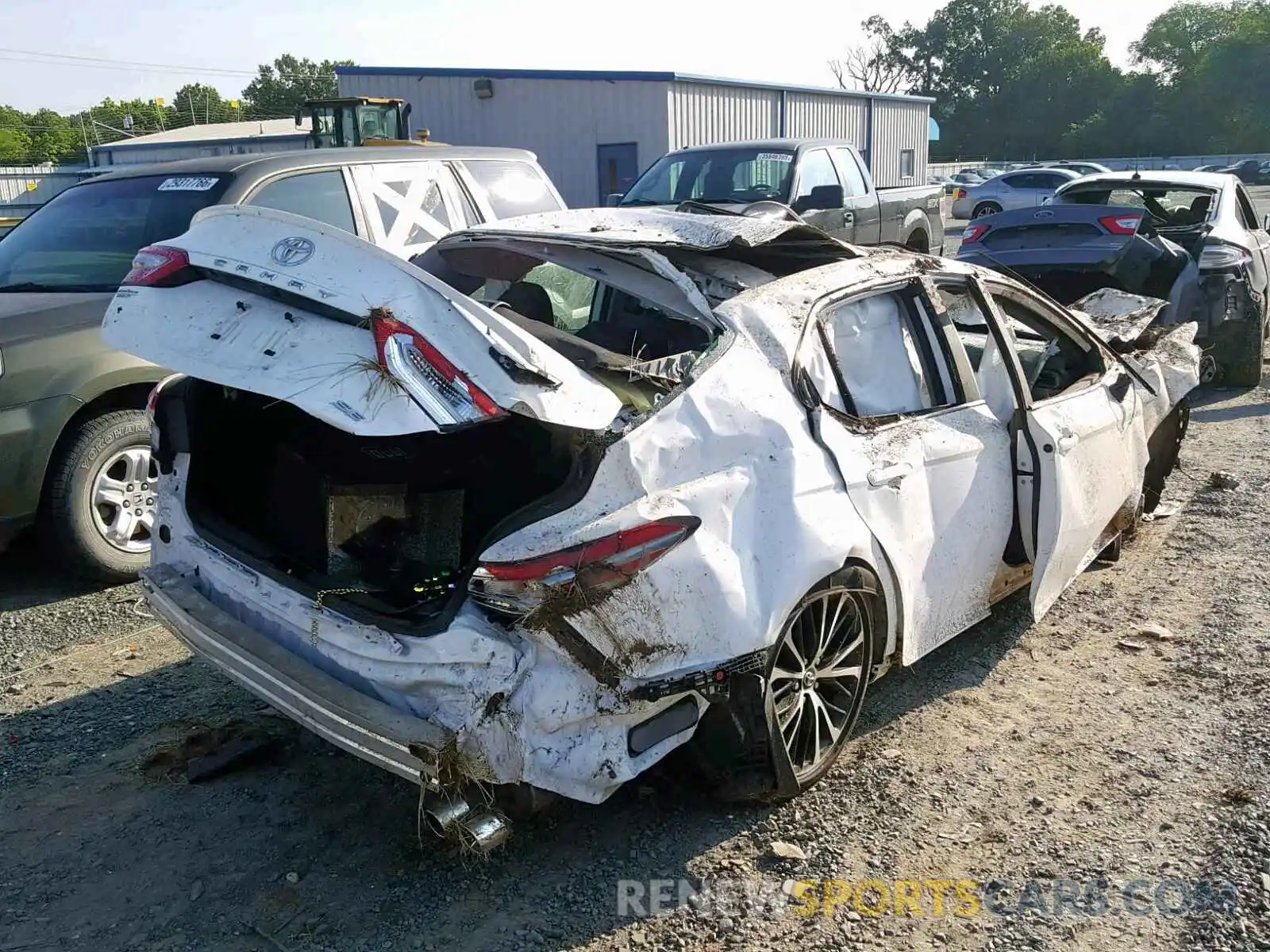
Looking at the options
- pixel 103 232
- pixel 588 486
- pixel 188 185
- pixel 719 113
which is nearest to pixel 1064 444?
pixel 588 486

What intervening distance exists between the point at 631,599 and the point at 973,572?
176 cm

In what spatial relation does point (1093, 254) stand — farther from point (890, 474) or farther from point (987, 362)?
point (890, 474)

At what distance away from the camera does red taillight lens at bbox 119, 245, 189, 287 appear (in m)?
3.41

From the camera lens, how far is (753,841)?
129 inches

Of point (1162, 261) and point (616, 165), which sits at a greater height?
point (616, 165)

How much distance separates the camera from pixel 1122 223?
8602mm

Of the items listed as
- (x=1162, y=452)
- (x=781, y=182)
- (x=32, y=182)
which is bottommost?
(x=1162, y=452)

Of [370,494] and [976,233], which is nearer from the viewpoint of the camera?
[370,494]

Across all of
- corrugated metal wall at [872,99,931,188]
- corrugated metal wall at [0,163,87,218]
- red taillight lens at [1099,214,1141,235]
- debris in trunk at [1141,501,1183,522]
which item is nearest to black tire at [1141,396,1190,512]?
debris in trunk at [1141,501,1183,522]

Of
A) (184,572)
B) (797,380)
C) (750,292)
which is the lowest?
(184,572)

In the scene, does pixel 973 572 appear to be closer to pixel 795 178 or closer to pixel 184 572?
pixel 184 572

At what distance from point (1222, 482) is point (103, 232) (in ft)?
22.1

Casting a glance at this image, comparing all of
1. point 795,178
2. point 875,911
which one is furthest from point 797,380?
point 795,178

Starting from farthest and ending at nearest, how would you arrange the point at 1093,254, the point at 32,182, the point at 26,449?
the point at 32,182 < the point at 1093,254 < the point at 26,449
